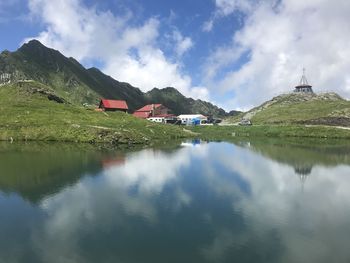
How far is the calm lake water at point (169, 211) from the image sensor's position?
29.2m

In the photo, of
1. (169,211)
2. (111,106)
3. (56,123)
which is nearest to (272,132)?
(111,106)

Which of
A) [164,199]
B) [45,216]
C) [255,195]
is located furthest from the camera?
[255,195]

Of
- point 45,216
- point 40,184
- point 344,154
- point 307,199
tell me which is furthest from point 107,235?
point 344,154

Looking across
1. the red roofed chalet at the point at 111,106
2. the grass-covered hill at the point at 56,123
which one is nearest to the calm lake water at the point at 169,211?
the grass-covered hill at the point at 56,123

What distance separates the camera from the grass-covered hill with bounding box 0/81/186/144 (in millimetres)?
110562

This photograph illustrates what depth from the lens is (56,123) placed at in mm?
118438

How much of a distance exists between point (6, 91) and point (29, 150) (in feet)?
262

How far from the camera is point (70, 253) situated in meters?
28.4

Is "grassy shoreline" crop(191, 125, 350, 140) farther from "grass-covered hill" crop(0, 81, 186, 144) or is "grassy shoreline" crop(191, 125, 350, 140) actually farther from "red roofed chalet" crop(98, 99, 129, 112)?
"red roofed chalet" crop(98, 99, 129, 112)

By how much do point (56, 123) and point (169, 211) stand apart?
288 ft

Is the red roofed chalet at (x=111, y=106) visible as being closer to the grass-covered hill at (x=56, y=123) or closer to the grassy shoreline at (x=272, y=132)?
the grass-covered hill at (x=56, y=123)

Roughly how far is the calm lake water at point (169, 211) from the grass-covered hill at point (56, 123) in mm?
33875

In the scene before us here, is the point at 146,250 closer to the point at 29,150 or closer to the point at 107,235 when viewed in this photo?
the point at 107,235

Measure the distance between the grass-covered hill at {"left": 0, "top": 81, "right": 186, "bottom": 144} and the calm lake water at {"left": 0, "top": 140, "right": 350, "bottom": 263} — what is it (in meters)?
33.9
